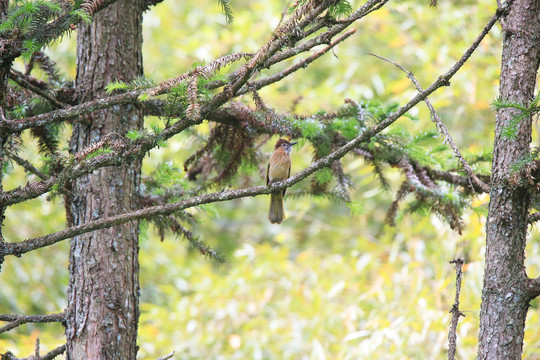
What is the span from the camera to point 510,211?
2223 mm

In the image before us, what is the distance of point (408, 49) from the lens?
796cm

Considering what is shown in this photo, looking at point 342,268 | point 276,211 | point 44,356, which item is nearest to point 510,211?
point 44,356

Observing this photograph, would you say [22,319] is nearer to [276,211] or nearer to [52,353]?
[52,353]

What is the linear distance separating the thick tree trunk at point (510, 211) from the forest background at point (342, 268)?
109 inches

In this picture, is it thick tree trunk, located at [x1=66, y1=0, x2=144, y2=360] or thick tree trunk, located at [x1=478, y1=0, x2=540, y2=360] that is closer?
thick tree trunk, located at [x1=478, y1=0, x2=540, y2=360]

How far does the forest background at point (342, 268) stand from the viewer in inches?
219

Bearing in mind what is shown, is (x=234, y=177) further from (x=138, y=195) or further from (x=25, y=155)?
(x=25, y=155)

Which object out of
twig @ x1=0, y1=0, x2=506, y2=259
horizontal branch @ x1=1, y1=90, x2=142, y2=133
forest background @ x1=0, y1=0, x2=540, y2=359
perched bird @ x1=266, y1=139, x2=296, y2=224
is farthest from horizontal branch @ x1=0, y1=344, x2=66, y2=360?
forest background @ x1=0, y1=0, x2=540, y2=359

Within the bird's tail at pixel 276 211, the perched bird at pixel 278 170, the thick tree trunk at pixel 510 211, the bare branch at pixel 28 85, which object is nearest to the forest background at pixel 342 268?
the perched bird at pixel 278 170

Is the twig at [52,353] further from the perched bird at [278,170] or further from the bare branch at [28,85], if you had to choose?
the perched bird at [278,170]

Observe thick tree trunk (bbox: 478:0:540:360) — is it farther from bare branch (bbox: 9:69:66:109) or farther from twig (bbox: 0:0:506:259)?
bare branch (bbox: 9:69:66:109)

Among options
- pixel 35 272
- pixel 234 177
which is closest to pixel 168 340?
pixel 35 272

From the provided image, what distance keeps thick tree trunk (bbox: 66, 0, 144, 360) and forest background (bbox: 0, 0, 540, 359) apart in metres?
1.92

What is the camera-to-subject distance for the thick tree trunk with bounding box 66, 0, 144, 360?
2.68 meters
